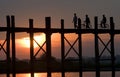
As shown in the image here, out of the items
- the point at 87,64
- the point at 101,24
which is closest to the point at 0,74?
the point at 87,64

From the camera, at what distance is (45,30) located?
33094 mm

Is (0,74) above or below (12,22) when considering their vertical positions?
below

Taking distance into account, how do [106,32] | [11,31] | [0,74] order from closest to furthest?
1. [11,31]
2. [106,32]
3. [0,74]

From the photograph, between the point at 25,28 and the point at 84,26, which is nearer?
the point at 25,28

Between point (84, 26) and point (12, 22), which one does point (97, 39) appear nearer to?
point (84, 26)

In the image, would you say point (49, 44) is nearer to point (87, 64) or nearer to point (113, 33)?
point (113, 33)

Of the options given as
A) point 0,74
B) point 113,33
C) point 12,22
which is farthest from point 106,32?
point 0,74

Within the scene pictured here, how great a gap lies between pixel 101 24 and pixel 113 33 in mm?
1437

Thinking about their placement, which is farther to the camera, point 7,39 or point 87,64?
point 87,64

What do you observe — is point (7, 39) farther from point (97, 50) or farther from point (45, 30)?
point (97, 50)

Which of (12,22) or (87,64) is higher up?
(12,22)

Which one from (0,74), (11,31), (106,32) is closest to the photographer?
(11,31)

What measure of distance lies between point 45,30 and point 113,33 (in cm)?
485

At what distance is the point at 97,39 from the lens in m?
35.2
